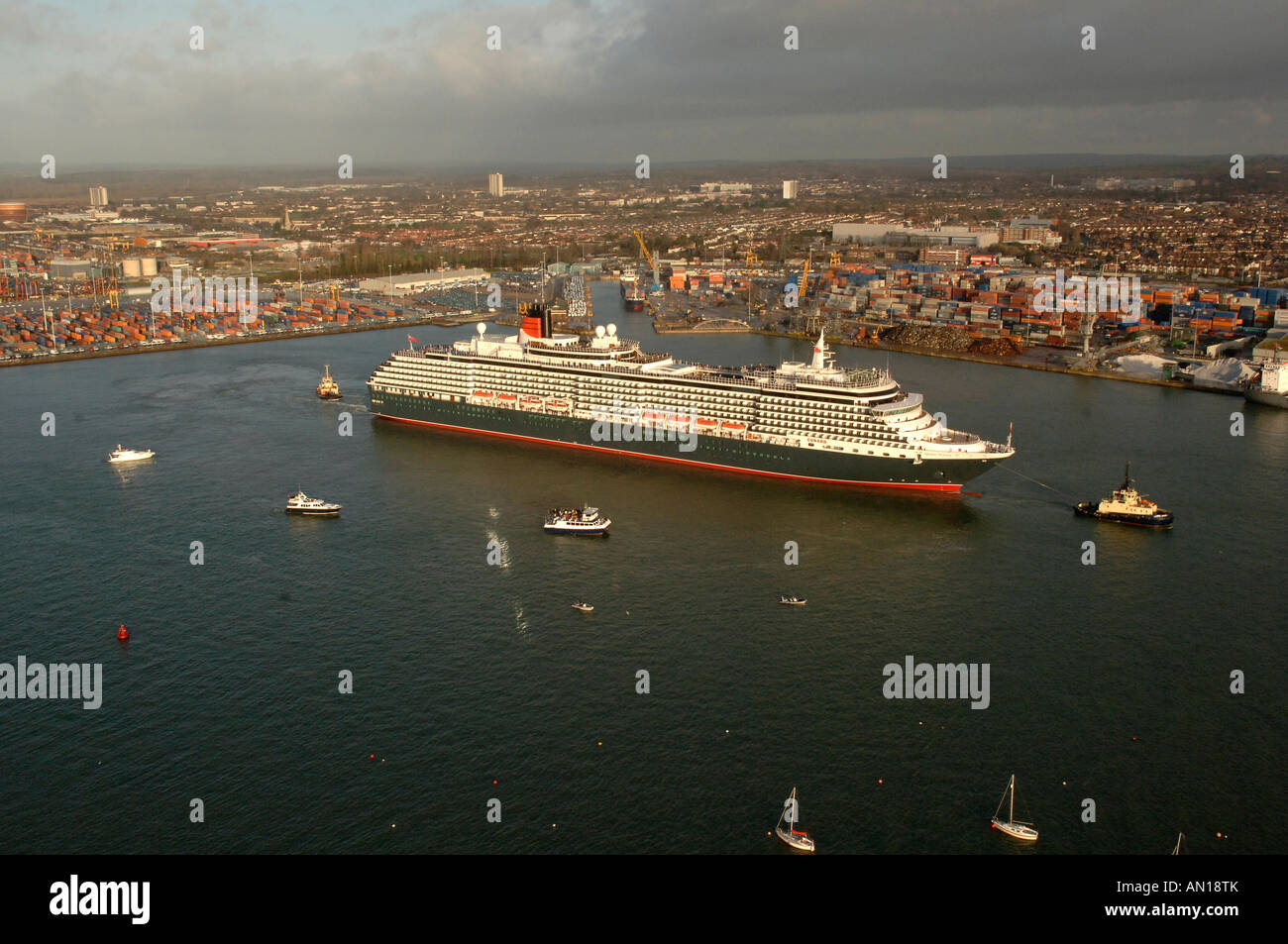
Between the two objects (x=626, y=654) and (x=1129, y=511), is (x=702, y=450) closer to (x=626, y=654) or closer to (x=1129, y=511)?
(x=1129, y=511)

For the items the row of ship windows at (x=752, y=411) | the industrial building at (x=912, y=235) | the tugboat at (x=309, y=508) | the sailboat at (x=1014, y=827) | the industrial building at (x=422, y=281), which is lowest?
the sailboat at (x=1014, y=827)

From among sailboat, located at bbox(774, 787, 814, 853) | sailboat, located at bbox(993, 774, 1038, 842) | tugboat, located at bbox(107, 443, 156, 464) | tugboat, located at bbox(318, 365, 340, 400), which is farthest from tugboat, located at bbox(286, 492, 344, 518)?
sailboat, located at bbox(993, 774, 1038, 842)

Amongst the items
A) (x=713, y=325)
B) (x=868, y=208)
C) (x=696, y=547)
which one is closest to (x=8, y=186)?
(x=868, y=208)

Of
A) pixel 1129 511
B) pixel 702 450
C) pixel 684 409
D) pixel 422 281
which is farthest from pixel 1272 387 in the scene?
pixel 422 281

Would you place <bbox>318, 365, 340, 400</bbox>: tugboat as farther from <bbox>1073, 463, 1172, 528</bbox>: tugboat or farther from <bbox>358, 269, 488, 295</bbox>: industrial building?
<bbox>358, 269, 488, 295</bbox>: industrial building

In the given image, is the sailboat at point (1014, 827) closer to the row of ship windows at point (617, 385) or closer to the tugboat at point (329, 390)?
the row of ship windows at point (617, 385)

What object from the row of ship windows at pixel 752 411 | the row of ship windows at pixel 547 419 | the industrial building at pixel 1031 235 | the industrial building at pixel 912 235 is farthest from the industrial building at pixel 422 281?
the industrial building at pixel 1031 235
